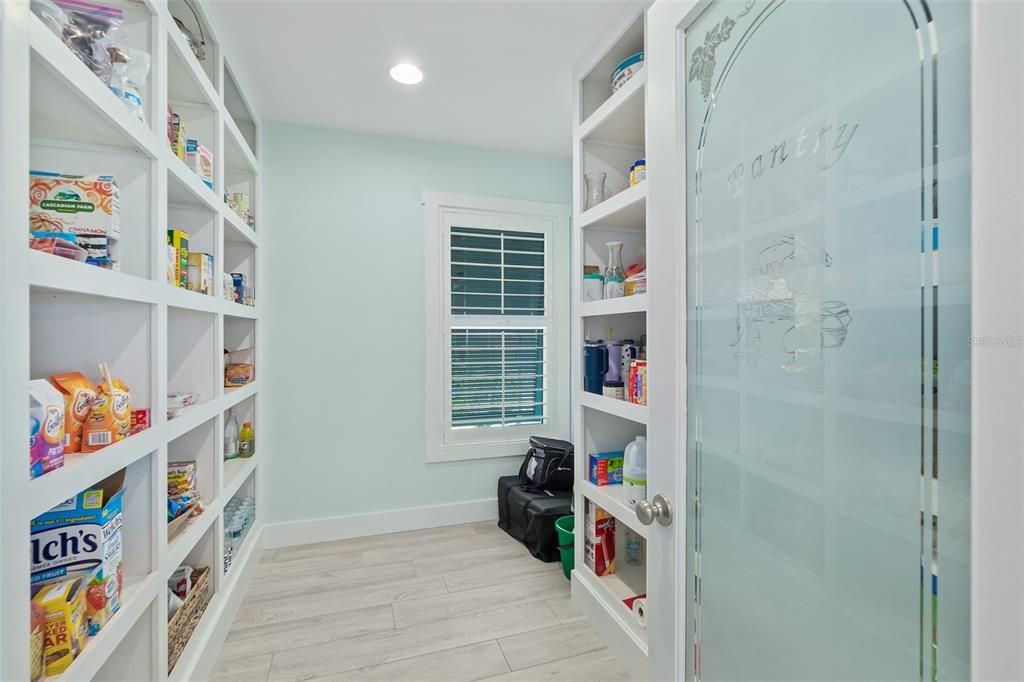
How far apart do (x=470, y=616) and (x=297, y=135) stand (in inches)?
107

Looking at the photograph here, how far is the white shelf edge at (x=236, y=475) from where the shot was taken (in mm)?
1968

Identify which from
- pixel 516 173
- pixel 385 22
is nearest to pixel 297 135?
pixel 385 22

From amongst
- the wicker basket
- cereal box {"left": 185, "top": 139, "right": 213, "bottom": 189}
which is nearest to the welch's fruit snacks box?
the wicker basket

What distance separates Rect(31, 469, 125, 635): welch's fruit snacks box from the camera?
0.99 metres

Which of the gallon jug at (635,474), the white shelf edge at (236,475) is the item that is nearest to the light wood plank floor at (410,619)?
the white shelf edge at (236,475)

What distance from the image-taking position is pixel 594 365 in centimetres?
199

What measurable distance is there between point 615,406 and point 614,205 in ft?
2.54

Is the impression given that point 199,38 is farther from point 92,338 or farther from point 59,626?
point 59,626

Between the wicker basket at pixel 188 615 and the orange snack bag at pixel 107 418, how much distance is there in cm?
76

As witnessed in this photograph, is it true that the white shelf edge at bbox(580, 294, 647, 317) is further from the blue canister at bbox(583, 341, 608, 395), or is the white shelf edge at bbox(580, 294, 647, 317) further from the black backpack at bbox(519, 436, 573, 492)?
the black backpack at bbox(519, 436, 573, 492)

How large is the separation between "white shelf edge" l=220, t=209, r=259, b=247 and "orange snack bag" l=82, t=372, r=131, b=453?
983 millimetres

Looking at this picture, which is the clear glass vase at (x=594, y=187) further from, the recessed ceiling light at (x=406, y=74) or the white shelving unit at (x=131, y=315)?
the white shelving unit at (x=131, y=315)
